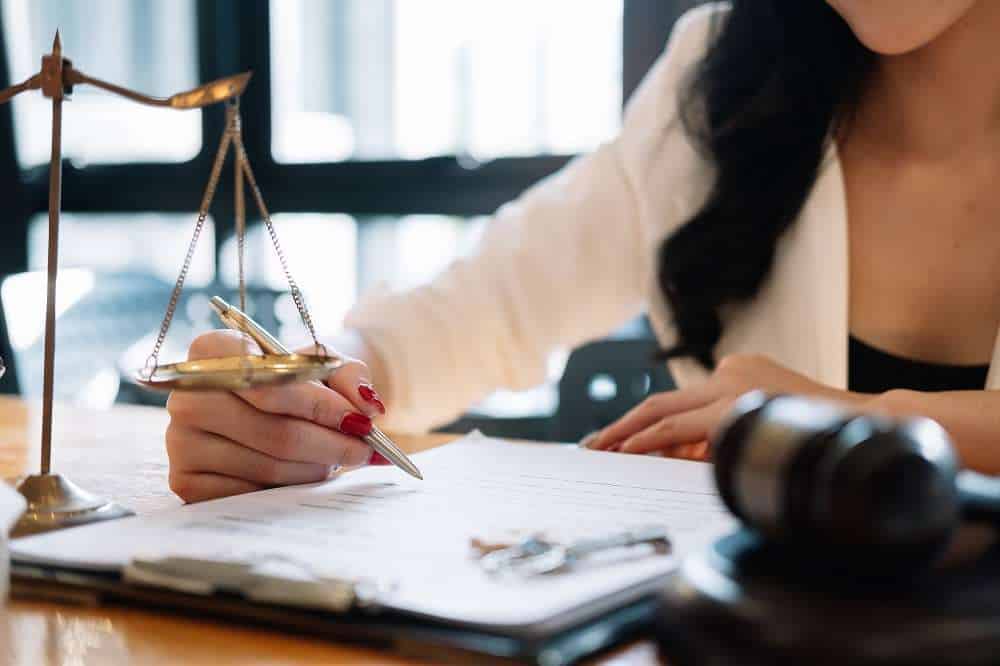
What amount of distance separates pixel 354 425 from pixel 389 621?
0.28m

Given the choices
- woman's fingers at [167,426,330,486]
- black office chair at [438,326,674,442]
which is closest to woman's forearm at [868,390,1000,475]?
woman's fingers at [167,426,330,486]

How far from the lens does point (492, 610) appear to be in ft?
1.46

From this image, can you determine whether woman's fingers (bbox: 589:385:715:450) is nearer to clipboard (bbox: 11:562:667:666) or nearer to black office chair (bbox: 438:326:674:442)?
clipboard (bbox: 11:562:667:666)

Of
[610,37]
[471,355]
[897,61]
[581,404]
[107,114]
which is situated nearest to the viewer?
[897,61]

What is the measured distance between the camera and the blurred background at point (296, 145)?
2.47 m

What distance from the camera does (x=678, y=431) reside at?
891 mm

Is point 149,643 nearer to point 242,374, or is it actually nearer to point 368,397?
point 242,374

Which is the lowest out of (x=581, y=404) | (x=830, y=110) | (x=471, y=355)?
(x=581, y=404)

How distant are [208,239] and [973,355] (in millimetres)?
2266

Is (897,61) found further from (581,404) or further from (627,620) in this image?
(627,620)

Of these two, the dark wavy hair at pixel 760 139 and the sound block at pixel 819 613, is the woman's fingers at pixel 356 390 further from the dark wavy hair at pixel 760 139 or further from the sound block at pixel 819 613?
the dark wavy hair at pixel 760 139

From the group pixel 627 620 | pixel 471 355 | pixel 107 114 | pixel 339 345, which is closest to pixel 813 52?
pixel 471 355

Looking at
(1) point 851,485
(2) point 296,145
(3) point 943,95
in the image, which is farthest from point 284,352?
(2) point 296,145

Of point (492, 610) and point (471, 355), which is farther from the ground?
point (492, 610)
